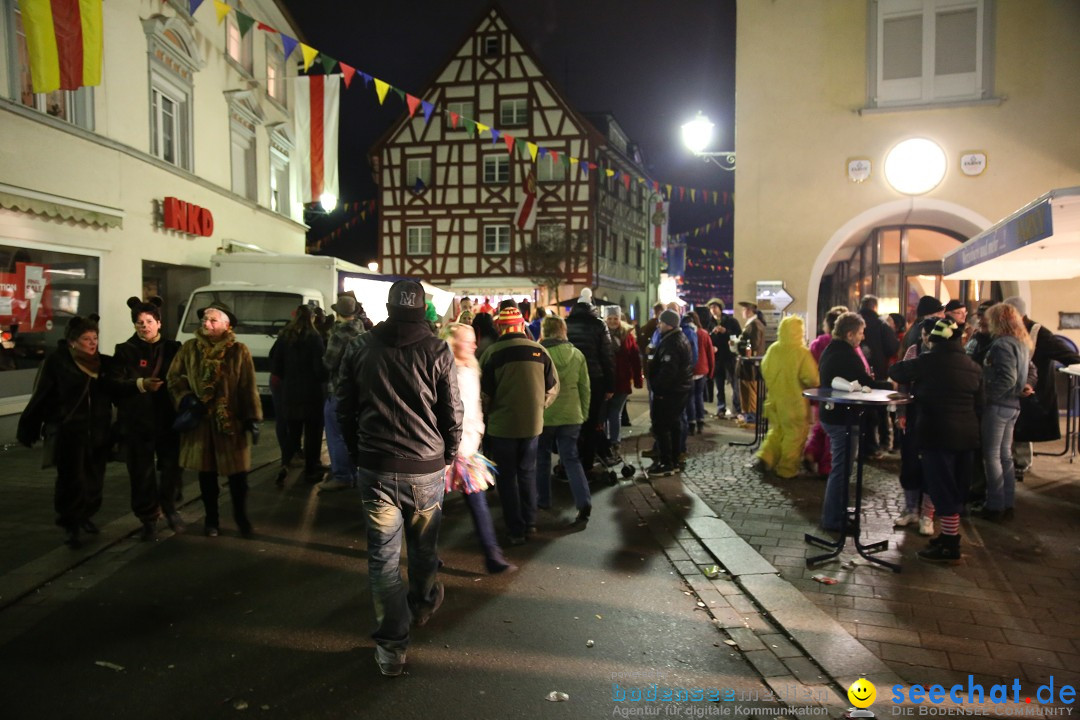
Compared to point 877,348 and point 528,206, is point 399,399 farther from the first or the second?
point 528,206

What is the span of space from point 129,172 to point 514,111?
23.5 metres

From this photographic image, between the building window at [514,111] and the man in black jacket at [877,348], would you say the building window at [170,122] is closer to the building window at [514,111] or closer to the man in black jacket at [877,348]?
the man in black jacket at [877,348]

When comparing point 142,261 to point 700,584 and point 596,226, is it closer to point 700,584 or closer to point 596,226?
point 700,584

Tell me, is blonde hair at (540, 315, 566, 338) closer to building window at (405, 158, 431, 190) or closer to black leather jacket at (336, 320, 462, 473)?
black leather jacket at (336, 320, 462, 473)

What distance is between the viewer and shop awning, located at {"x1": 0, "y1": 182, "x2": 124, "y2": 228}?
31.3ft

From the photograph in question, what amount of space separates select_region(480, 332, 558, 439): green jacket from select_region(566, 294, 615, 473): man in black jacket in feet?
6.35

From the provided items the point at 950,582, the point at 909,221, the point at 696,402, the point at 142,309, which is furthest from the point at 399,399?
the point at 909,221

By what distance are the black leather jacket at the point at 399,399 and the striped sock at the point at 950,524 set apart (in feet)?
11.8

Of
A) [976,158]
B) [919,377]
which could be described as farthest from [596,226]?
[919,377]

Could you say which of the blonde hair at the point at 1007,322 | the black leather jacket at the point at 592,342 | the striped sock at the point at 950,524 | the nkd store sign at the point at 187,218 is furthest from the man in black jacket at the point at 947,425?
the nkd store sign at the point at 187,218

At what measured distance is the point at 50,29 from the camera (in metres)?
8.40

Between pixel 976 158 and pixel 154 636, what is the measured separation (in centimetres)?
1451

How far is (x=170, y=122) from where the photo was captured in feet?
48.8

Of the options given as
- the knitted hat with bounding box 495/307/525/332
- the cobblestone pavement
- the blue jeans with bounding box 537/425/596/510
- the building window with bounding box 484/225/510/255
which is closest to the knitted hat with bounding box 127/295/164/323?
the knitted hat with bounding box 495/307/525/332
